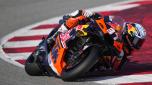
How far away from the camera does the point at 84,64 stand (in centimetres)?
824

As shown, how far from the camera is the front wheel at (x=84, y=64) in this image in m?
8.23

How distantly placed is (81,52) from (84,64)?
19cm

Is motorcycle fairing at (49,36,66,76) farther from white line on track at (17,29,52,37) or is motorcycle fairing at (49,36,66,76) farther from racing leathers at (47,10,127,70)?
white line on track at (17,29,52,37)

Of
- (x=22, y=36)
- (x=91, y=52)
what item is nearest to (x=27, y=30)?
(x=22, y=36)

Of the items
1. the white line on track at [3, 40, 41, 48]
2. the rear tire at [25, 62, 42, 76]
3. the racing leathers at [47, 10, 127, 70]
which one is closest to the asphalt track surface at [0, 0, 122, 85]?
the white line on track at [3, 40, 41, 48]

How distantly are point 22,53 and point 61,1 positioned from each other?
208 inches

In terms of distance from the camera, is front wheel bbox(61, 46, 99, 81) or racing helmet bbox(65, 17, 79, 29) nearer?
front wheel bbox(61, 46, 99, 81)

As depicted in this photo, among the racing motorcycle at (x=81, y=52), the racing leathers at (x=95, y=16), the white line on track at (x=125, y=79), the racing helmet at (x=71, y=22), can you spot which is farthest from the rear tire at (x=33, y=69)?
the white line on track at (x=125, y=79)

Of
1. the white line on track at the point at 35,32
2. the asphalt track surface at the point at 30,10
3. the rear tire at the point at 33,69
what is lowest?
the asphalt track surface at the point at 30,10

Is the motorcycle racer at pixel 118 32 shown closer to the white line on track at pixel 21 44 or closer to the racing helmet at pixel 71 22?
the racing helmet at pixel 71 22

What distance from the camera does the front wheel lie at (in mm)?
8234

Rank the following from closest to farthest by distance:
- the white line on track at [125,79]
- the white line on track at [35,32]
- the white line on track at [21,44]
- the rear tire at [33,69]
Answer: the white line on track at [125,79] → the rear tire at [33,69] → the white line on track at [21,44] → the white line on track at [35,32]

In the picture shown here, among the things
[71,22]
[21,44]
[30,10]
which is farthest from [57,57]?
[30,10]

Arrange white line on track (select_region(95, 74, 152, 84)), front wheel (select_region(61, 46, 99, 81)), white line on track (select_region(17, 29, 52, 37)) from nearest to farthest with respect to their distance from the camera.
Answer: front wheel (select_region(61, 46, 99, 81)), white line on track (select_region(95, 74, 152, 84)), white line on track (select_region(17, 29, 52, 37))
